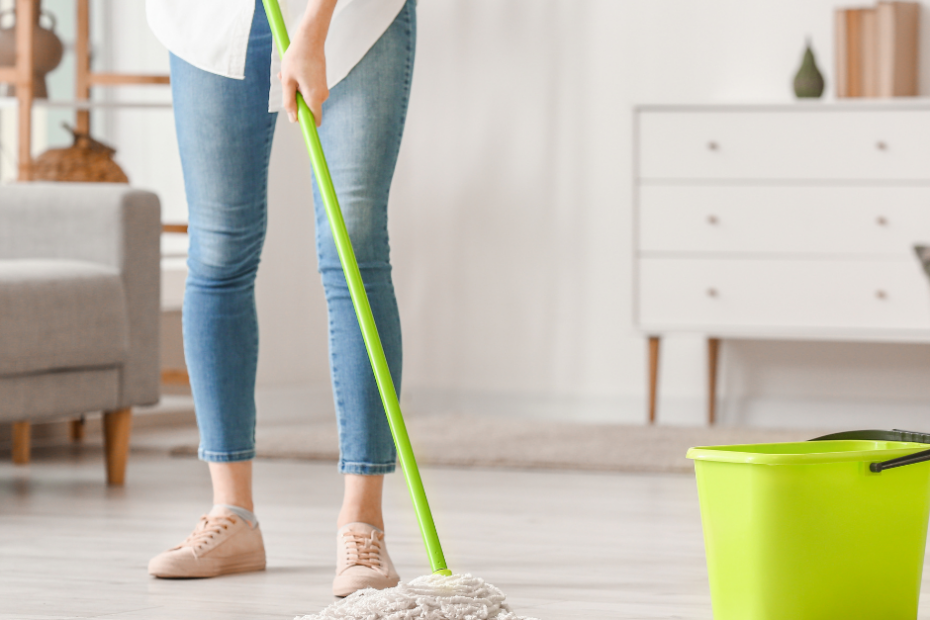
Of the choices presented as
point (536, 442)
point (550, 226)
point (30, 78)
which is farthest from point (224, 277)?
point (550, 226)

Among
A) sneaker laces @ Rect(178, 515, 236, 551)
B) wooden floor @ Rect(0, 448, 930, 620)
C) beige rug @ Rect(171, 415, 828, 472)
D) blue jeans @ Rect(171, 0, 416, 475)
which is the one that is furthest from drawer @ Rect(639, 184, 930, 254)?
sneaker laces @ Rect(178, 515, 236, 551)

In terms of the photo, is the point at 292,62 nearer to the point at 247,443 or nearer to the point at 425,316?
the point at 247,443

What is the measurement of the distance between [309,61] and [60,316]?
1.11 metres

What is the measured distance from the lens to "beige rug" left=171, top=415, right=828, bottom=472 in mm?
2730

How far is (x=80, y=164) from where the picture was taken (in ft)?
10.5

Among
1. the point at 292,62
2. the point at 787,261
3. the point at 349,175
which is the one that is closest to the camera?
the point at 292,62

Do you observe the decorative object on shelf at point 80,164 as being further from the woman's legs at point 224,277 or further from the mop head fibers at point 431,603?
the mop head fibers at point 431,603

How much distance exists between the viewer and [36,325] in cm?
228

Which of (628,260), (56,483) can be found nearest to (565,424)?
(628,260)

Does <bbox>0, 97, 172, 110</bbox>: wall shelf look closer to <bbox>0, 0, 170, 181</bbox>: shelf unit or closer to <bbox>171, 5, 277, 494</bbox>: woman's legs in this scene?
<bbox>0, 0, 170, 181</bbox>: shelf unit

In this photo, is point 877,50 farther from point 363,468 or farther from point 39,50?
point 363,468

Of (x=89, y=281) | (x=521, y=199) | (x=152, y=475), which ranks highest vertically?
(x=521, y=199)

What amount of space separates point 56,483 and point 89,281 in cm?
41

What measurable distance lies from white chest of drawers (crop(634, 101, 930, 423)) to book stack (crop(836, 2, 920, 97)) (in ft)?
0.50
